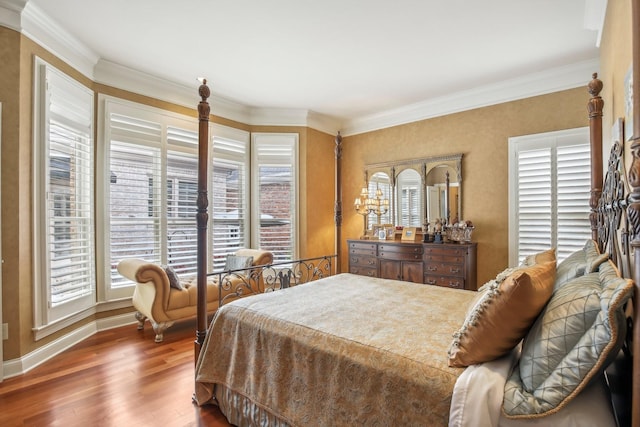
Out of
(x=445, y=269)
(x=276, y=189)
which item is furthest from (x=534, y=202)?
(x=276, y=189)

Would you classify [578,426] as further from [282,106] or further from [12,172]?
[282,106]

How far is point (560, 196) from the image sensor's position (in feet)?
11.6

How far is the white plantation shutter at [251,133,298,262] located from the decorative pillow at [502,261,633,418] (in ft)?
13.4

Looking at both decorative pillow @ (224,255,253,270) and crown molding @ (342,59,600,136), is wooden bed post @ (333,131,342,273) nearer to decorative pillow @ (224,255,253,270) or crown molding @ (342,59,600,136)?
decorative pillow @ (224,255,253,270)

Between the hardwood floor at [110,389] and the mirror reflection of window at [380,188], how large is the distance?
324 cm

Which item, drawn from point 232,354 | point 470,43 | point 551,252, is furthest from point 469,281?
point 232,354

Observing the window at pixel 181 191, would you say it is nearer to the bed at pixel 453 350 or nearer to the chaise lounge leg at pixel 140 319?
the chaise lounge leg at pixel 140 319

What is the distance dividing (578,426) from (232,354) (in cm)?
165

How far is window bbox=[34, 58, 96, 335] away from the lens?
9.14 feet

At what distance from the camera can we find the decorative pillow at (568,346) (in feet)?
2.92

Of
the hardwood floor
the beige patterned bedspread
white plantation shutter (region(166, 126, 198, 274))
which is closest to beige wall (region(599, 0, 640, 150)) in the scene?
the beige patterned bedspread

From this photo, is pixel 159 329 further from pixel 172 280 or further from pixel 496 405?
pixel 496 405

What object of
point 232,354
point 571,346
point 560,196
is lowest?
point 232,354

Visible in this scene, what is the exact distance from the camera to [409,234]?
4578 mm
